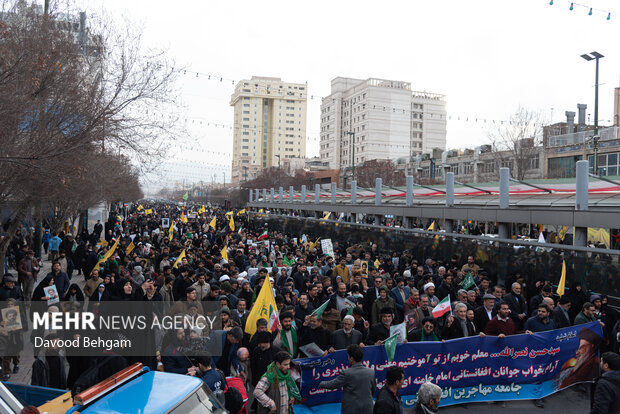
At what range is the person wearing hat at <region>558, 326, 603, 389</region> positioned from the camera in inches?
321

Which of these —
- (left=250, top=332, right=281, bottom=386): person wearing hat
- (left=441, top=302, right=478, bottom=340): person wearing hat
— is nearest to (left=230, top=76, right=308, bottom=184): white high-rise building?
(left=441, top=302, right=478, bottom=340): person wearing hat

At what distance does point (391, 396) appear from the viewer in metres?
5.19

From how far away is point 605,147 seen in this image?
36.2 meters

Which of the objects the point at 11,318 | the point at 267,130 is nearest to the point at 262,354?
the point at 11,318

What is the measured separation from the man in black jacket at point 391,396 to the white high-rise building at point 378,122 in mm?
98115

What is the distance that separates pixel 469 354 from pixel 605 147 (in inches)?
1350

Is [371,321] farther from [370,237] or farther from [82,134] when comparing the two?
[370,237]

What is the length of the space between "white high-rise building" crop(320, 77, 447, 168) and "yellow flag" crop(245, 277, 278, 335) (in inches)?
3747

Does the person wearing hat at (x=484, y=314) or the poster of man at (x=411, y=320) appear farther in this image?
the person wearing hat at (x=484, y=314)

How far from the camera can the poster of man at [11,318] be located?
7957 millimetres

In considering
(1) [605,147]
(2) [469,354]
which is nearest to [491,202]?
(2) [469,354]

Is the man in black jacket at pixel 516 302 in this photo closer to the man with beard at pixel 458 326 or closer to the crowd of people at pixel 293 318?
the crowd of people at pixel 293 318

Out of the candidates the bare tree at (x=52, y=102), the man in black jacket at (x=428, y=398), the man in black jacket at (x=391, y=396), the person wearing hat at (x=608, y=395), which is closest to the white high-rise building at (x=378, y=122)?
the bare tree at (x=52, y=102)

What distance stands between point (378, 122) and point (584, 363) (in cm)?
10506
